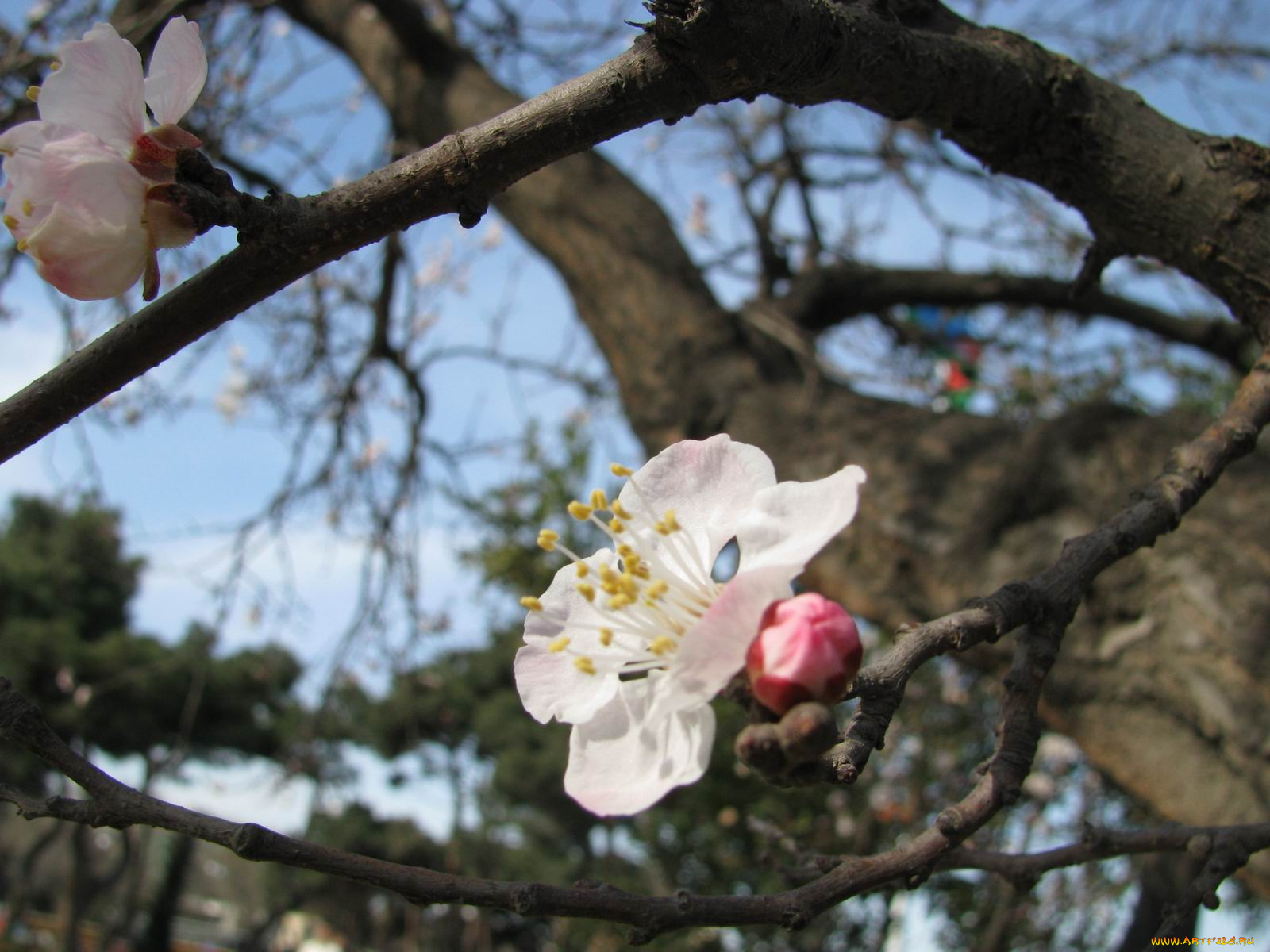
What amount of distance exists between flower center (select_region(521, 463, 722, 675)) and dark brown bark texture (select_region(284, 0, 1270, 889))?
418 mm

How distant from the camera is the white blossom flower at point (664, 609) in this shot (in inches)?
27.7

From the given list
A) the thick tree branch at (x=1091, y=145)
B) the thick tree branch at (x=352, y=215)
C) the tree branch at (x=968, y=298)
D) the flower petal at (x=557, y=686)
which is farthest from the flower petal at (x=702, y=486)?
the tree branch at (x=968, y=298)

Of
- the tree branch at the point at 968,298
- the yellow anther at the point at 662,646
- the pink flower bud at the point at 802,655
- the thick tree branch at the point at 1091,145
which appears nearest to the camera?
the pink flower bud at the point at 802,655

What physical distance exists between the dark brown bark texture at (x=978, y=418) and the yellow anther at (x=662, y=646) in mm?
518

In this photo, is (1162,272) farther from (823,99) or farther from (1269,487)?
(823,99)

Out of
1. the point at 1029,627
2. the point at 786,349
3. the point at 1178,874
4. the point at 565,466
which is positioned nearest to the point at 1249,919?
the point at 1178,874

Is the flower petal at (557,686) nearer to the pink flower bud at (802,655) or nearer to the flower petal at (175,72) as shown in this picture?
the pink flower bud at (802,655)

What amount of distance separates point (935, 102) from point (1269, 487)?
1.32 metres

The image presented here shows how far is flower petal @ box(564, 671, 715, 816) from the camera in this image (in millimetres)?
732

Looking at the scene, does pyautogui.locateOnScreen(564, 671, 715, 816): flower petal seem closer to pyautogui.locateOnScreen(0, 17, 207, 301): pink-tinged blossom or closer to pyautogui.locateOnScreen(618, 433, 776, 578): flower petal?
pyautogui.locateOnScreen(618, 433, 776, 578): flower petal

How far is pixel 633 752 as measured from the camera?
78cm

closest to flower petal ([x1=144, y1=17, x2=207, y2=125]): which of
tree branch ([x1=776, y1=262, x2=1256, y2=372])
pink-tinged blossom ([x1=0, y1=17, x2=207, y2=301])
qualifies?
pink-tinged blossom ([x1=0, y1=17, x2=207, y2=301])

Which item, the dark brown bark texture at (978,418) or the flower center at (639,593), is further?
the dark brown bark texture at (978,418)

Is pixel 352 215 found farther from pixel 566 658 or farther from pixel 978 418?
pixel 978 418
